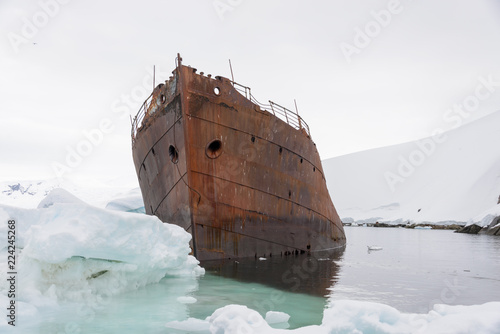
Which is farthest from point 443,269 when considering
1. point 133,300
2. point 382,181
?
point 382,181

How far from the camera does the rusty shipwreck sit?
10273 millimetres

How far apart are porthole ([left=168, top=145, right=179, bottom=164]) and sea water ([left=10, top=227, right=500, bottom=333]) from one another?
306 centimetres

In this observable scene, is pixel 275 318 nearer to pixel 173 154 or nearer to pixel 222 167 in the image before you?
pixel 222 167

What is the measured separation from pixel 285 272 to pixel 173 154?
15.1ft

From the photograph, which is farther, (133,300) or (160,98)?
(160,98)

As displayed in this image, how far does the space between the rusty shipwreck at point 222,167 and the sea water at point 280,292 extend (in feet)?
2.71

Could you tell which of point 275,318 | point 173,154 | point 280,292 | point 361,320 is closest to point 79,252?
point 275,318

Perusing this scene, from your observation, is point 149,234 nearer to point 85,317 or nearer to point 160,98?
point 85,317

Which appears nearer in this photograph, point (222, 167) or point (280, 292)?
point (280, 292)

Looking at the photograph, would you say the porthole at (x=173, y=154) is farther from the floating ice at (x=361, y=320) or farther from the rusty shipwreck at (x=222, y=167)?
the floating ice at (x=361, y=320)

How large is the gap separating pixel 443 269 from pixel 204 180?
7.04 meters

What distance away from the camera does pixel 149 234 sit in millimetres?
6336

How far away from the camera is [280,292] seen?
22.7 ft

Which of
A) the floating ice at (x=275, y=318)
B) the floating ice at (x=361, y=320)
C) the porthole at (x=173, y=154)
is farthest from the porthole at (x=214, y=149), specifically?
Answer: the floating ice at (x=361, y=320)
